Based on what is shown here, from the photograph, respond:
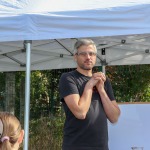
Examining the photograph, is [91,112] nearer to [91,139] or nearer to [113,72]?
[91,139]

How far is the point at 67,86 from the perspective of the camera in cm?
255

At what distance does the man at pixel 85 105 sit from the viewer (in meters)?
2.49

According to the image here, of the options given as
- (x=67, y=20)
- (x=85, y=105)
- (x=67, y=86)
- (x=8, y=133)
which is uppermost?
(x=67, y=20)

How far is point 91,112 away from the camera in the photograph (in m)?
2.55

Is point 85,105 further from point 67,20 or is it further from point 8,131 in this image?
point 8,131

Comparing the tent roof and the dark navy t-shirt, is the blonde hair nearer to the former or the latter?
the dark navy t-shirt

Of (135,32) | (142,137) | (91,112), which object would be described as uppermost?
(135,32)

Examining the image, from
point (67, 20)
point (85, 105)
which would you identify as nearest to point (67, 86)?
point (85, 105)

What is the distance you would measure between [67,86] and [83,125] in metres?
0.29

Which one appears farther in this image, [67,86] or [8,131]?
[67,86]

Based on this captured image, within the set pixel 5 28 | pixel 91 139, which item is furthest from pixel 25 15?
pixel 91 139

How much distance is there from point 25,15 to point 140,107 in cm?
177

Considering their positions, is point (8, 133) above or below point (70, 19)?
below

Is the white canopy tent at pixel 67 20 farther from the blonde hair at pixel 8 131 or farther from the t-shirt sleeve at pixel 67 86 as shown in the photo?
the blonde hair at pixel 8 131
